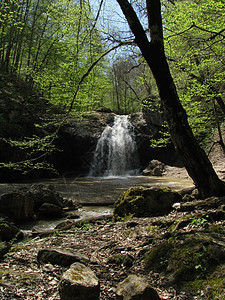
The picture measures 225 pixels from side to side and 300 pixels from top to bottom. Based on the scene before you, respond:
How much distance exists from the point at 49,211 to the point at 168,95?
544cm

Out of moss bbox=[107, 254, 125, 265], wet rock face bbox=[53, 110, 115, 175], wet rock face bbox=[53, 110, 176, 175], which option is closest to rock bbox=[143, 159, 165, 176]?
wet rock face bbox=[53, 110, 176, 175]

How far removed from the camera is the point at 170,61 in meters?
9.95

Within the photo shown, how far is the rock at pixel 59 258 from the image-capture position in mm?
2934

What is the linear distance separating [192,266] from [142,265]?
71 centimetres

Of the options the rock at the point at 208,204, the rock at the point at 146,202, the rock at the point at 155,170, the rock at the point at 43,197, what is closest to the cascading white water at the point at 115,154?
the rock at the point at 155,170

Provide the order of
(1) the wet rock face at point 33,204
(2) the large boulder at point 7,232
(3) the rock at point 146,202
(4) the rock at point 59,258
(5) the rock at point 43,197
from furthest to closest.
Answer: (5) the rock at point 43,197
(1) the wet rock face at point 33,204
(3) the rock at point 146,202
(2) the large boulder at point 7,232
(4) the rock at point 59,258

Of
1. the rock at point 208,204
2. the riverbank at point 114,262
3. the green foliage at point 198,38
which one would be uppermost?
the green foliage at point 198,38

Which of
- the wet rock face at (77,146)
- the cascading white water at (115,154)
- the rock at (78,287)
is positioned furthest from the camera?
the cascading white water at (115,154)

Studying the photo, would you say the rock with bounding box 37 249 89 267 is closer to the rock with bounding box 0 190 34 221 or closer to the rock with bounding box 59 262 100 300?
the rock with bounding box 59 262 100 300

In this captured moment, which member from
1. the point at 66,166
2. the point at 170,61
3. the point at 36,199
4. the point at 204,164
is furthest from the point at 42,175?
the point at 204,164

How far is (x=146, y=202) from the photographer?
5656 millimetres

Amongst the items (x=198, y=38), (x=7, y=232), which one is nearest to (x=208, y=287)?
(x=7, y=232)

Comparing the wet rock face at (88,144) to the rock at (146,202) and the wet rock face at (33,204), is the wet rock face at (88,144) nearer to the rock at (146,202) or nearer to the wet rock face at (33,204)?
the wet rock face at (33,204)

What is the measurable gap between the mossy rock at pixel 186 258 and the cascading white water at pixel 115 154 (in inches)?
738
